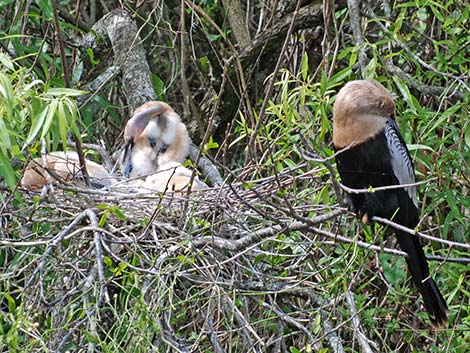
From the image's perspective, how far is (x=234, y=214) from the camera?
3350 millimetres

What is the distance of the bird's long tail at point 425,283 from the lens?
3.53m

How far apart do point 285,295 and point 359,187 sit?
0.59m

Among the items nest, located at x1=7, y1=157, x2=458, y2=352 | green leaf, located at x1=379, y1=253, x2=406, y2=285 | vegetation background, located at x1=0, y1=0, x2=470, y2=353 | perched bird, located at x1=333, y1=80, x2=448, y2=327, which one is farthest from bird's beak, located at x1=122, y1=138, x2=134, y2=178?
green leaf, located at x1=379, y1=253, x2=406, y2=285

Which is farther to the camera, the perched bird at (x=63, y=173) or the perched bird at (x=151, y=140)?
the perched bird at (x=151, y=140)

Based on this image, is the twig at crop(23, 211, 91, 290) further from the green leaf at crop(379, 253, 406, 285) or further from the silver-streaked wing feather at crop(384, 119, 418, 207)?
the silver-streaked wing feather at crop(384, 119, 418, 207)

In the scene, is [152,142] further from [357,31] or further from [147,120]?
[357,31]

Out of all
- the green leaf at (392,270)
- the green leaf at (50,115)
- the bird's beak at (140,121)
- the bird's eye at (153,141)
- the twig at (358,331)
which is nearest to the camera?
the green leaf at (50,115)

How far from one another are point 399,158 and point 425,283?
0.47 metres

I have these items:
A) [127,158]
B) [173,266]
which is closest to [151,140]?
[127,158]

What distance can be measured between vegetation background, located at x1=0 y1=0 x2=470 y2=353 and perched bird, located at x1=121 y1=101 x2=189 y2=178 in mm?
145

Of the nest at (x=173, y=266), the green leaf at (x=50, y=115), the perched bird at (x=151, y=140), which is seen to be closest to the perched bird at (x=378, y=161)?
the nest at (x=173, y=266)

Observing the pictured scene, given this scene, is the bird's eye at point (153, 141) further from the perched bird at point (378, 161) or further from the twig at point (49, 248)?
the twig at point (49, 248)

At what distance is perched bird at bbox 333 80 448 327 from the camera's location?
356 centimetres

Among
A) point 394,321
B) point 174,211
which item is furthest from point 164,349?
point 394,321
